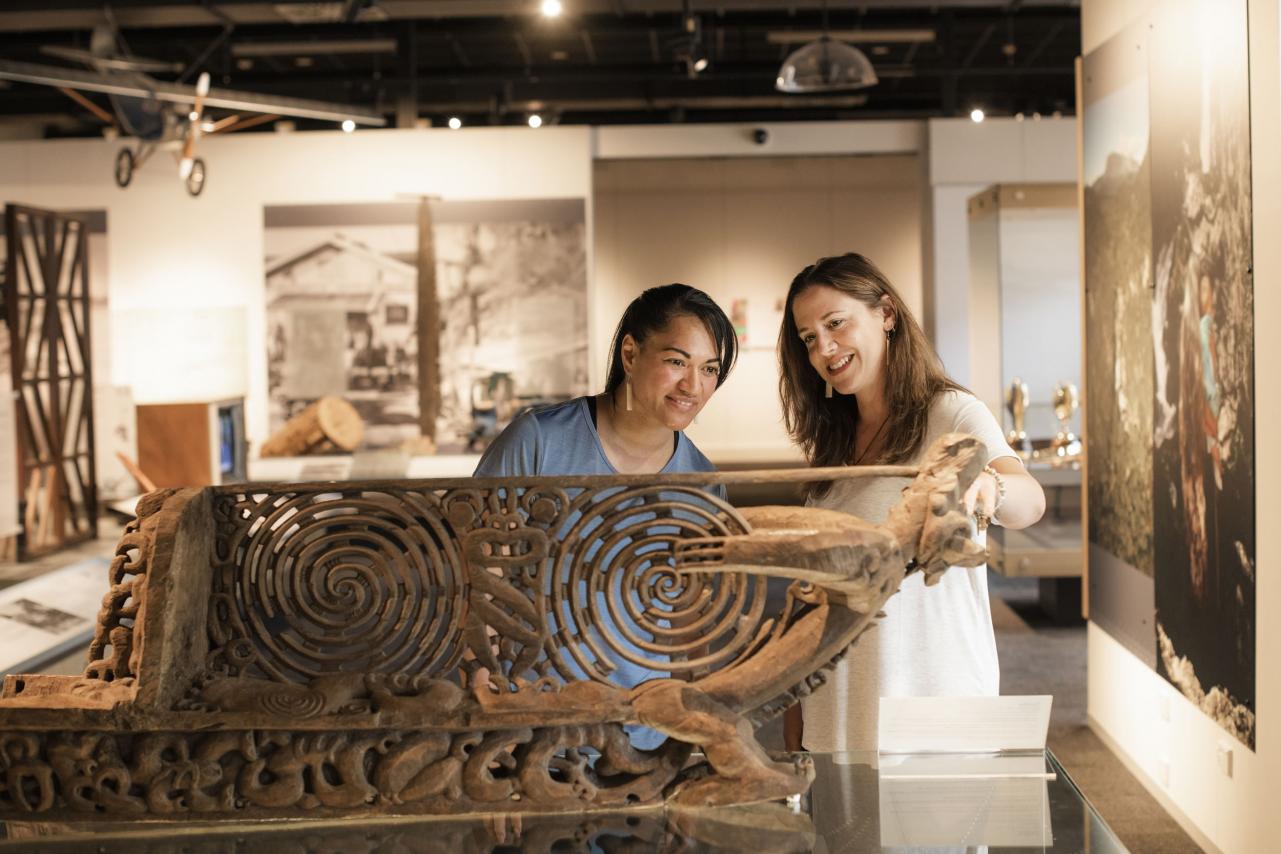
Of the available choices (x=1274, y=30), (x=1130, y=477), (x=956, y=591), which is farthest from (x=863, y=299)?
(x=1130, y=477)

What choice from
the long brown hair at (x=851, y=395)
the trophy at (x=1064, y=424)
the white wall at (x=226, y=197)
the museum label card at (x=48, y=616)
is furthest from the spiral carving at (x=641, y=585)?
the white wall at (x=226, y=197)

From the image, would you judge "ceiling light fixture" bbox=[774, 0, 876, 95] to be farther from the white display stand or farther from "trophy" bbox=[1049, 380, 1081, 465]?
the white display stand

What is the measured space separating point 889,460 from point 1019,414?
5383 millimetres

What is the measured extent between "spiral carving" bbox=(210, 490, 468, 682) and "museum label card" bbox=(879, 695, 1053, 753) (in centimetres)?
70

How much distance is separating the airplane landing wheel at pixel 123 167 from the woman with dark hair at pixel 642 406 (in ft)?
25.1

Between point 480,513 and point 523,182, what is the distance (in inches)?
294

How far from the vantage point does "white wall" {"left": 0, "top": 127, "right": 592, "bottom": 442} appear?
905cm

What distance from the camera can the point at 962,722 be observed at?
1.96m

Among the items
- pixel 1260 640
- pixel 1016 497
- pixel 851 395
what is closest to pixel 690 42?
pixel 1260 640

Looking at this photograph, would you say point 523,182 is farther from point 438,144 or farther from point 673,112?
point 673,112

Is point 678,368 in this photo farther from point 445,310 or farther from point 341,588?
point 445,310

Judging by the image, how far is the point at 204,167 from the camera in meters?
8.84

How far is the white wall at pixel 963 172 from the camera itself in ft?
31.5

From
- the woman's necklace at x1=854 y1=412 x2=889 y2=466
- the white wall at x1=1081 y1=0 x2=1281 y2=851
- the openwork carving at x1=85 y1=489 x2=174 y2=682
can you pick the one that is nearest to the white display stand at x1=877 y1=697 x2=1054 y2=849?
the woman's necklace at x1=854 y1=412 x2=889 y2=466
